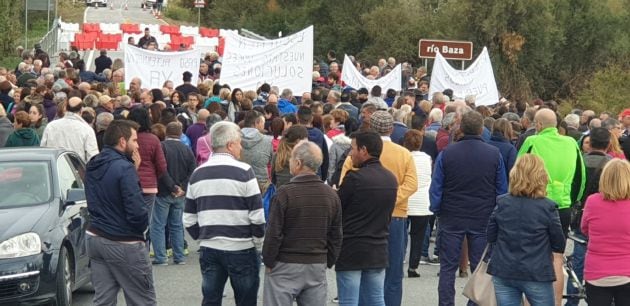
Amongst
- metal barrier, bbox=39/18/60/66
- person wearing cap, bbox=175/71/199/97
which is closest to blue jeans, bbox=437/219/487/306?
person wearing cap, bbox=175/71/199/97

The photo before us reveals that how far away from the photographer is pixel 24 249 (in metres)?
9.97

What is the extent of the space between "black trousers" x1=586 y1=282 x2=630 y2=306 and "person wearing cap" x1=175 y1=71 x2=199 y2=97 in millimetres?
11412

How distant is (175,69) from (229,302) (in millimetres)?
9630

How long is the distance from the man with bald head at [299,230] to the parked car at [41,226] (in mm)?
2537

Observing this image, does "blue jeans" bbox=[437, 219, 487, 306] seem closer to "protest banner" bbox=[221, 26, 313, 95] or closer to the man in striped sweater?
the man in striped sweater

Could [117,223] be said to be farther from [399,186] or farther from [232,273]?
[399,186]

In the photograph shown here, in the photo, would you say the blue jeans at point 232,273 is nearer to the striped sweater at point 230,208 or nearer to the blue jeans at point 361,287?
the striped sweater at point 230,208

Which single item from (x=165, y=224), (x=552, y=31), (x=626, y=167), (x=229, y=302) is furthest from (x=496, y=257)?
(x=552, y=31)

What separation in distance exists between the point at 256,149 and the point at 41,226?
3.53 m

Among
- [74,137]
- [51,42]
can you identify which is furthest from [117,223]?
[51,42]

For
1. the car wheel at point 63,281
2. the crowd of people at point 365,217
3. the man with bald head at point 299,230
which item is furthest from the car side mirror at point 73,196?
the man with bald head at point 299,230

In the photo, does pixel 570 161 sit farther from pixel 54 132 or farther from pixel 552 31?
pixel 552 31

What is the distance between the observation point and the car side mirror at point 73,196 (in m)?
10.7

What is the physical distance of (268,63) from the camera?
21.0m
